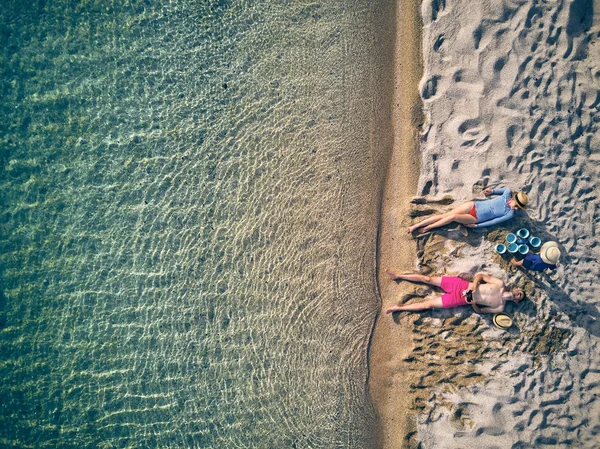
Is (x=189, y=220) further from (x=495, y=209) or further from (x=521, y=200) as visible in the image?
(x=521, y=200)

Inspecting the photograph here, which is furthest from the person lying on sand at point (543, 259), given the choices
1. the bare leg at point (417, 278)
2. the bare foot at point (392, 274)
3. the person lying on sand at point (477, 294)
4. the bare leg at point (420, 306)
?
the bare foot at point (392, 274)

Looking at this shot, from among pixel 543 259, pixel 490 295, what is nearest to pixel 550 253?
pixel 543 259

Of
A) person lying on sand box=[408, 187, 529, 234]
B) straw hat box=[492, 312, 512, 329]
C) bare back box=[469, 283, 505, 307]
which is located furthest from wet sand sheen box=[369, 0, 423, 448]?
straw hat box=[492, 312, 512, 329]

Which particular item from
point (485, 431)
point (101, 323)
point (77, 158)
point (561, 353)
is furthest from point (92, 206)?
point (561, 353)

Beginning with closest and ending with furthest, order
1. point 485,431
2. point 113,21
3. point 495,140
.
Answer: point 485,431, point 495,140, point 113,21

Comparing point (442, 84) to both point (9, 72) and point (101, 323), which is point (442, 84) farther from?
point (9, 72)

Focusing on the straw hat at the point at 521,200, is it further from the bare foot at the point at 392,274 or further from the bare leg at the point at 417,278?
the bare foot at the point at 392,274

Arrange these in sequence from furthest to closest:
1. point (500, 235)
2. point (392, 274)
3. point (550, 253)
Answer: point (392, 274)
point (500, 235)
point (550, 253)

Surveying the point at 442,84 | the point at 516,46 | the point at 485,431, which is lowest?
the point at 485,431
